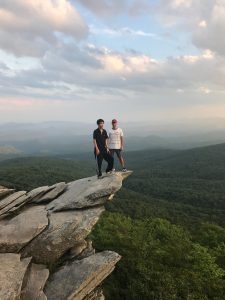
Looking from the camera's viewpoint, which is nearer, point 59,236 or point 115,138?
point 59,236

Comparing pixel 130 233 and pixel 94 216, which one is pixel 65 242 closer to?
pixel 94 216

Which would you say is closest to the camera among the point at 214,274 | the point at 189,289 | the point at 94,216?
the point at 94,216

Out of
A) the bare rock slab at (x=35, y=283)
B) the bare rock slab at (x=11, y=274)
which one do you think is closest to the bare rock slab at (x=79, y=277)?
the bare rock slab at (x=35, y=283)

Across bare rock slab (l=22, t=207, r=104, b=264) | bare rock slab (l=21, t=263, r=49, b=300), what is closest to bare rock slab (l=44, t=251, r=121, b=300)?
bare rock slab (l=21, t=263, r=49, b=300)

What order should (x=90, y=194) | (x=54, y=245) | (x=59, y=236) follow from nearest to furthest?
(x=54, y=245), (x=59, y=236), (x=90, y=194)

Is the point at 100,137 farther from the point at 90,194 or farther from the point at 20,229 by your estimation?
the point at 20,229

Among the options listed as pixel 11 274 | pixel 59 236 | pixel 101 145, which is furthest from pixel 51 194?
pixel 11 274

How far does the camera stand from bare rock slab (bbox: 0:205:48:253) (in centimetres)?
2095

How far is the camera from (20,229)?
22094mm

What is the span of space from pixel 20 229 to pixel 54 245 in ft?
8.32

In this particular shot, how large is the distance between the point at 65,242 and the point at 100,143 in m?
8.80

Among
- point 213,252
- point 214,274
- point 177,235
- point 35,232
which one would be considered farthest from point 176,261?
point 35,232

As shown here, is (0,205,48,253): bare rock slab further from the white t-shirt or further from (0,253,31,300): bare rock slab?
the white t-shirt

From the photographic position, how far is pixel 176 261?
46969mm
